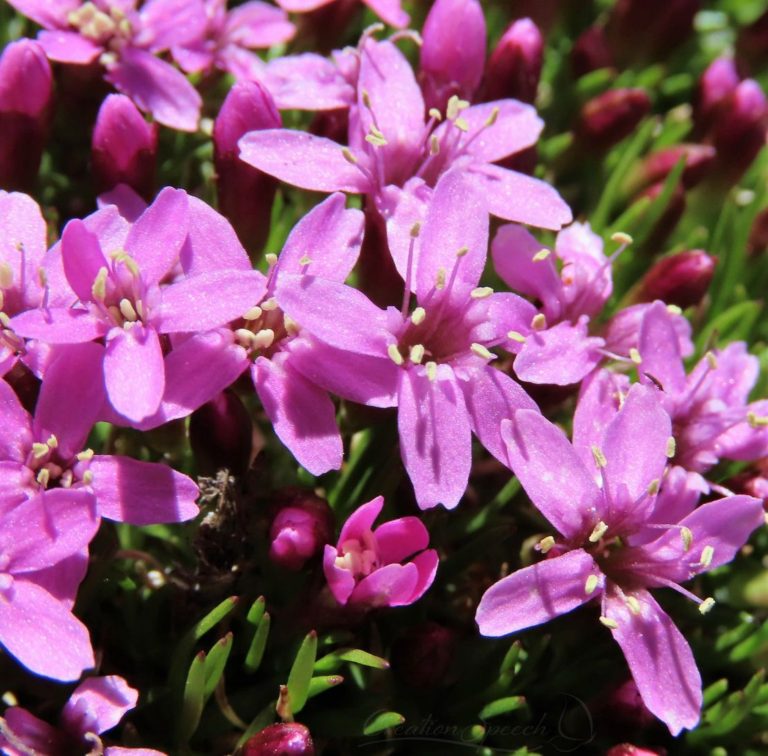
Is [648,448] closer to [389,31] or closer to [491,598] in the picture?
Result: [491,598]

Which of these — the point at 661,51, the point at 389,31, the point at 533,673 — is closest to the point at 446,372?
the point at 533,673

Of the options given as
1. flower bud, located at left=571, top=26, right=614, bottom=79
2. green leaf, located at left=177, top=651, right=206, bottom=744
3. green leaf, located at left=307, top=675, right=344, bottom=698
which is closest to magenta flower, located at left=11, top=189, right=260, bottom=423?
green leaf, located at left=177, top=651, right=206, bottom=744

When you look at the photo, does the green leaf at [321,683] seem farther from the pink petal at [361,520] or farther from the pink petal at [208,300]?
the pink petal at [208,300]

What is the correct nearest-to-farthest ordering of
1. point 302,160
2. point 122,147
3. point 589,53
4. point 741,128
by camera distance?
point 302,160 < point 122,147 < point 741,128 < point 589,53

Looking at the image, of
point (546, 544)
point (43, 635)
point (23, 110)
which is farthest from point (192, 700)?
point (23, 110)

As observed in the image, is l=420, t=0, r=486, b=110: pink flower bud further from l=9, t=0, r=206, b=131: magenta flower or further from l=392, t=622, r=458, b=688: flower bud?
l=392, t=622, r=458, b=688: flower bud

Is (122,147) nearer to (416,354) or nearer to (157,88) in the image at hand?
(157,88)
